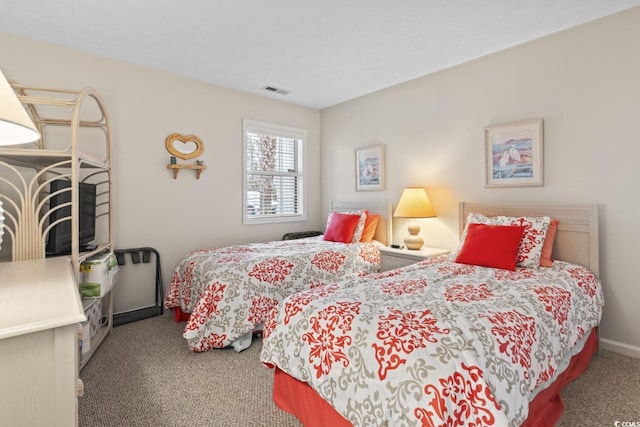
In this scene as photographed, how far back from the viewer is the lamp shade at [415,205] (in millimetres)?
3377

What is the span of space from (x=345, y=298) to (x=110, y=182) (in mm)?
2396

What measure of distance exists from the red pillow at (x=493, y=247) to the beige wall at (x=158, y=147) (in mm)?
2620

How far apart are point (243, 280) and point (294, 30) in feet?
6.65

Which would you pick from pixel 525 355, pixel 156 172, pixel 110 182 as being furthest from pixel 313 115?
pixel 525 355

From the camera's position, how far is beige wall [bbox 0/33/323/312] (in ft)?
9.70

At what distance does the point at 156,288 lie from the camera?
11.3 feet

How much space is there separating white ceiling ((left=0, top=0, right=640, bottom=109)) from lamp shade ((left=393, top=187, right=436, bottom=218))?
128 cm

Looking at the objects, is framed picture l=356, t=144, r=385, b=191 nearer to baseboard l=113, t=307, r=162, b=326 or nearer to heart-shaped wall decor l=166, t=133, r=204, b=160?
heart-shaped wall decor l=166, t=133, r=204, b=160

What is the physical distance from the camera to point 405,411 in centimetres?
117

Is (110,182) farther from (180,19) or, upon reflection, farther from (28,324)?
(28,324)

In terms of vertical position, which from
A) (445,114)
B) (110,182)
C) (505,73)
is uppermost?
(505,73)

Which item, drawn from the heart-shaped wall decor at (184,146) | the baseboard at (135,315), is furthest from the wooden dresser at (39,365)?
the heart-shaped wall decor at (184,146)

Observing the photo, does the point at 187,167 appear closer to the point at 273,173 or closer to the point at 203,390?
the point at 273,173

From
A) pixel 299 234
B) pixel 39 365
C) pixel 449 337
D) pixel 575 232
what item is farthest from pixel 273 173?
pixel 39 365
